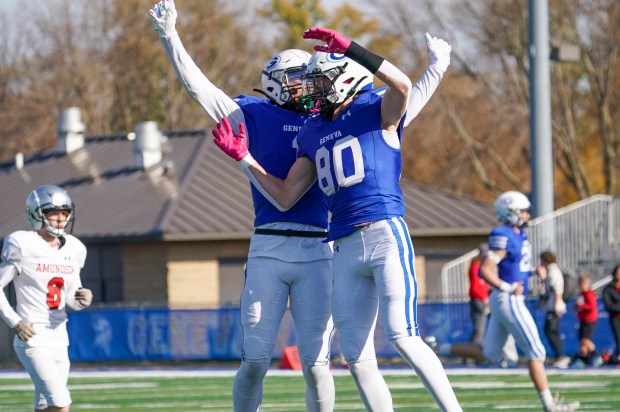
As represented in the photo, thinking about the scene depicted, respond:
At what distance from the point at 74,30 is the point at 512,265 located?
29711 mm

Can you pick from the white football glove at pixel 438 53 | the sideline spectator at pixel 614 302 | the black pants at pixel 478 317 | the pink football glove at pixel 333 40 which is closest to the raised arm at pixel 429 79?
the white football glove at pixel 438 53

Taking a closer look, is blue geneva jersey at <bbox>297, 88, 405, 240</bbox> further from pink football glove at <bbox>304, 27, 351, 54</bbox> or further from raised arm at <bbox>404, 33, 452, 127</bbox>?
pink football glove at <bbox>304, 27, 351, 54</bbox>

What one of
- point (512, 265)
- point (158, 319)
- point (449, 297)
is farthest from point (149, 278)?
point (512, 265)

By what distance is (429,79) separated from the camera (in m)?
6.78

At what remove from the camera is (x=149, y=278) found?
23.0 meters

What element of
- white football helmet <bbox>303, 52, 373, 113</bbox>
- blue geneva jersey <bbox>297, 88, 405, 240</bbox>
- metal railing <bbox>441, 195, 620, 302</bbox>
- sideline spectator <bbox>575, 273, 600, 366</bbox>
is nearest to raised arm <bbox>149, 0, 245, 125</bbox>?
white football helmet <bbox>303, 52, 373, 113</bbox>

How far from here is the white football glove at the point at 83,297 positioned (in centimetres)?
782

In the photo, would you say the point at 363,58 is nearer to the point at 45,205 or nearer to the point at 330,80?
the point at 330,80

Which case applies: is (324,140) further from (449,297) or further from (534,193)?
(534,193)

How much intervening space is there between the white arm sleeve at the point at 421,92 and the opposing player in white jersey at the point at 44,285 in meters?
2.27

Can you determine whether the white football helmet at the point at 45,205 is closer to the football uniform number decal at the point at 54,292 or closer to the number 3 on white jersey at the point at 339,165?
the football uniform number decal at the point at 54,292

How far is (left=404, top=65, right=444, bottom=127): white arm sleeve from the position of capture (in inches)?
262

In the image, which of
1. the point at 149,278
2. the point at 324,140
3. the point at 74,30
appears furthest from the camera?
the point at 74,30

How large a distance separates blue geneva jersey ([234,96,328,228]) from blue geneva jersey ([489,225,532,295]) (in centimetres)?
344
